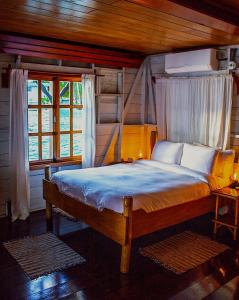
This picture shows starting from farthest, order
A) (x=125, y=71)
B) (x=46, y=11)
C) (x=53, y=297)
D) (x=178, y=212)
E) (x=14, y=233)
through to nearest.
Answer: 1. (x=125, y=71)
2. (x=14, y=233)
3. (x=178, y=212)
4. (x=46, y=11)
5. (x=53, y=297)

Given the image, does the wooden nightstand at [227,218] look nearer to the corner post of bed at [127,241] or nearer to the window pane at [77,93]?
the corner post of bed at [127,241]

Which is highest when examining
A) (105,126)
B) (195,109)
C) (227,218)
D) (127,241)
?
(195,109)

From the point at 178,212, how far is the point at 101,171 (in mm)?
1154

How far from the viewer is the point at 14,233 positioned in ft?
13.5

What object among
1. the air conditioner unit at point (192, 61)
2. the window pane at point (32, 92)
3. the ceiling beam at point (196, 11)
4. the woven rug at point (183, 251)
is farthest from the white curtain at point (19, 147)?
the ceiling beam at point (196, 11)

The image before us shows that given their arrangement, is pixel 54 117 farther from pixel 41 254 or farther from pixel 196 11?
pixel 196 11

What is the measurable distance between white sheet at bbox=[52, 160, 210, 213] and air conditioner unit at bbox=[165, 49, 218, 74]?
4.65ft

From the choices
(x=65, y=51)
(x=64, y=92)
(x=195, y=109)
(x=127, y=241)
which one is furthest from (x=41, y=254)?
(x=195, y=109)

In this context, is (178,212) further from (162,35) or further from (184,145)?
(162,35)

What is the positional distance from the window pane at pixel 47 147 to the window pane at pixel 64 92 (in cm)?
57

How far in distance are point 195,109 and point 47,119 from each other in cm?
216

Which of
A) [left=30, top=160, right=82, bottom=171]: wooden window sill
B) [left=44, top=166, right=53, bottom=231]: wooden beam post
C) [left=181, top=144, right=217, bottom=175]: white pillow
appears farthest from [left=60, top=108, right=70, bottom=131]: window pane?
[left=181, top=144, right=217, bottom=175]: white pillow

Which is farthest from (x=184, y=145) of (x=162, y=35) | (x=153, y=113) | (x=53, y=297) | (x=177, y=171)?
(x=53, y=297)

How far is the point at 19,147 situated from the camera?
14.8 ft
